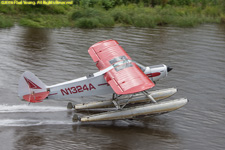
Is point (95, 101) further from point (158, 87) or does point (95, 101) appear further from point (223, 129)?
point (223, 129)

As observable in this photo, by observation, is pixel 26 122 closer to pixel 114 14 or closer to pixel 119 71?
pixel 119 71

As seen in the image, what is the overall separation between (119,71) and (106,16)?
14059mm

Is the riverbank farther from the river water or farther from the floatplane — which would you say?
the floatplane

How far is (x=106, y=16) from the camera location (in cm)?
2464

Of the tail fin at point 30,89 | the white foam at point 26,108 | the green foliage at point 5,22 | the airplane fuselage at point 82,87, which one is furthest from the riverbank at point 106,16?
the tail fin at point 30,89

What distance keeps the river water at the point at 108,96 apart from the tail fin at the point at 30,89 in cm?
94

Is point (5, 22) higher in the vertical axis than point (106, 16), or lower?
lower

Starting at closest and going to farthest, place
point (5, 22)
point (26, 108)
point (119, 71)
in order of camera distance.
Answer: point (119, 71) → point (26, 108) → point (5, 22)

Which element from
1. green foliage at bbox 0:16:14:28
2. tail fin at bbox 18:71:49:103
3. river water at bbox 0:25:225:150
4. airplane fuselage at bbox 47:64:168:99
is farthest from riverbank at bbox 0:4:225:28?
tail fin at bbox 18:71:49:103

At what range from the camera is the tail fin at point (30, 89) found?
10789 millimetres

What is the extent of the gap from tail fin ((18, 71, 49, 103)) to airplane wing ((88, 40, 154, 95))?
2210mm

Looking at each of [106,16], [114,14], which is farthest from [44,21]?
[114,14]

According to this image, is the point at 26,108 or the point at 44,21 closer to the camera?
the point at 26,108

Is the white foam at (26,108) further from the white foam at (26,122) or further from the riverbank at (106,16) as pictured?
the riverbank at (106,16)
